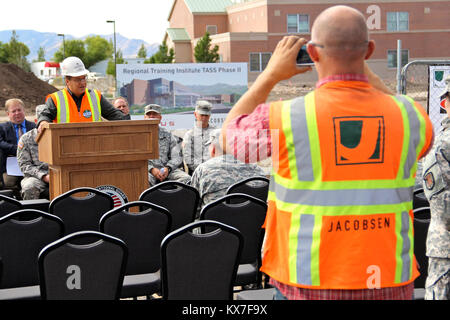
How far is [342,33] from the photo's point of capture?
2.22 meters

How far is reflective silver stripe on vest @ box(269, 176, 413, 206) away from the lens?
2.24 metres

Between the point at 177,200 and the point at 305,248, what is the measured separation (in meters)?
3.85

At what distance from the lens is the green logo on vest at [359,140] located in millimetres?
2234

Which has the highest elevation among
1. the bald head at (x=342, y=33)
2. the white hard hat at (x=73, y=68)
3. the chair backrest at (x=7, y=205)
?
the white hard hat at (x=73, y=68)

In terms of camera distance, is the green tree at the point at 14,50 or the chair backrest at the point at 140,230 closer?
the chair backrest at the point at 140,230

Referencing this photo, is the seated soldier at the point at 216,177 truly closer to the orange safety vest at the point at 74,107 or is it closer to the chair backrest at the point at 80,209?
the chair backrest at the point at 80,209

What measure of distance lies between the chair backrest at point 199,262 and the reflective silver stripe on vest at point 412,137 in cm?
182

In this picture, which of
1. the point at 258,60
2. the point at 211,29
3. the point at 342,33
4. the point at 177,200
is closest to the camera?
the point at 342,33

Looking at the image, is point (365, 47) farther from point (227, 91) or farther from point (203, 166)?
point (227, 91)

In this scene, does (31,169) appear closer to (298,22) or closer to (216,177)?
(216,177)

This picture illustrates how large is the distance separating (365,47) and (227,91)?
10775 mm

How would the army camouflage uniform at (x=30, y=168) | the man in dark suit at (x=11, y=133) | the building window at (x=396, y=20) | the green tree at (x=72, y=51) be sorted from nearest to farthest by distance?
the army camouflage uniform at (x=30, y=168), the man in dark suit at (x=11, y=133), the building window at (x=396, y=20), the green tree at (x=72, y=51)

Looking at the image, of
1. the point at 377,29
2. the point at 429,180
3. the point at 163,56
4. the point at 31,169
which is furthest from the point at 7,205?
the point at 163,56

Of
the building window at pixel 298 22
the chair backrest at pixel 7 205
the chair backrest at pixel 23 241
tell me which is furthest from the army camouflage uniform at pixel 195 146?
the building window at pixel 298 22
